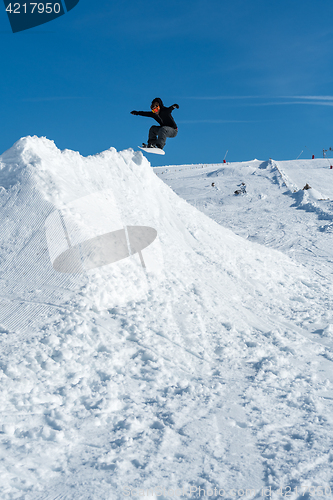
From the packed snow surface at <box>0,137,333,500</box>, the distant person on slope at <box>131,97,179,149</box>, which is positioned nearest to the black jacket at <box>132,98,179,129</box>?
the distant person on slope at <box>131,97,179,149</box>

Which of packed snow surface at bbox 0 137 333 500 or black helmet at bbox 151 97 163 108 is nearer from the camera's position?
packed snow surface at bbox 0 137 333 500

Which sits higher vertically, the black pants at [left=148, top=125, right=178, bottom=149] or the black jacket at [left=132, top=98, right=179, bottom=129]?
the black jacket at [left=132, top=98, right=179, bottom=129]

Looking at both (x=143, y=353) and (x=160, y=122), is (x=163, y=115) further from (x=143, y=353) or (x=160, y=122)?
(x=143, y=353)

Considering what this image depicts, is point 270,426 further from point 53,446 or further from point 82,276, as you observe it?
point 82,276

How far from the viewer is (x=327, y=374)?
518 centimetres

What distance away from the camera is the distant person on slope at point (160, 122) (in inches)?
399

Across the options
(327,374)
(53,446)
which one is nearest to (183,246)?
(327,374)

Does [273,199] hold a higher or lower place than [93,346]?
higher

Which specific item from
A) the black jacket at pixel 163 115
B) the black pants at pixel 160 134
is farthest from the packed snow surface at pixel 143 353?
the black jacket at pixel 163 115

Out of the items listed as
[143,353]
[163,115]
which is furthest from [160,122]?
[143,353]

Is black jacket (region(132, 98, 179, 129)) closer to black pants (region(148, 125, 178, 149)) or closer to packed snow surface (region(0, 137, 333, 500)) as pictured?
black pants (region(148, 125, 178, 149))

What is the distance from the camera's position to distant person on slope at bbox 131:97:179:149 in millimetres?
10141

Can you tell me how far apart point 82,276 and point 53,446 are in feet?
9.68

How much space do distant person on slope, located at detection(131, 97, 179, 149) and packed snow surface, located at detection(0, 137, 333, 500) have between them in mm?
793
